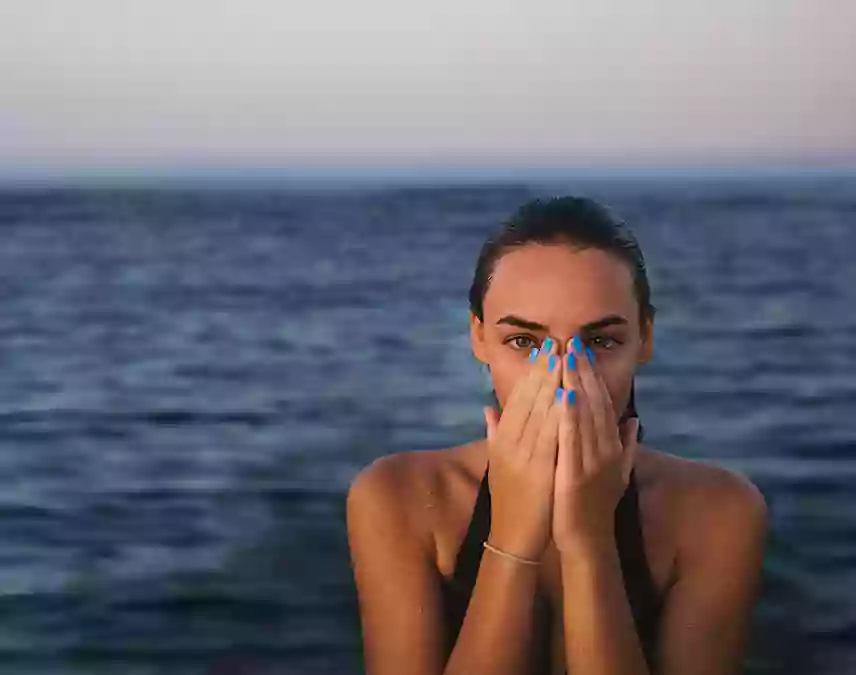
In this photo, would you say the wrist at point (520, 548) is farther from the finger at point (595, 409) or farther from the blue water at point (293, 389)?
the blue water at point (293, 389)

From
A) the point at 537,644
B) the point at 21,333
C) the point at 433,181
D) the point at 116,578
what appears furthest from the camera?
the point at 433,181

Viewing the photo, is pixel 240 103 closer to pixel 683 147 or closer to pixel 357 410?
pixel 357 410

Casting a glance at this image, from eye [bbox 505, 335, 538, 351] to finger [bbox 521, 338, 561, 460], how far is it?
0.08 m

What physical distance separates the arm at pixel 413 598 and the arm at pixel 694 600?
52 mm

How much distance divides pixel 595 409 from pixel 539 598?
25 cm

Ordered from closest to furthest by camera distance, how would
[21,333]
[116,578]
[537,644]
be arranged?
[537,644] → [116,578] → [21,333]

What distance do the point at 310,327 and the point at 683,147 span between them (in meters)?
0.56

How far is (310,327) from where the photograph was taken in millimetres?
1360

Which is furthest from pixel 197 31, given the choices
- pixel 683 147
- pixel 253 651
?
pixel 253 651

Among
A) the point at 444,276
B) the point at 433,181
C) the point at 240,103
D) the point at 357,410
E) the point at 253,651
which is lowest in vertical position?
the point at 253,651

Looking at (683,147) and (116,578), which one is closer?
(116,578)

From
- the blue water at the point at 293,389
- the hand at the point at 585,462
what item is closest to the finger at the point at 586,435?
the hand at the point at 585,462

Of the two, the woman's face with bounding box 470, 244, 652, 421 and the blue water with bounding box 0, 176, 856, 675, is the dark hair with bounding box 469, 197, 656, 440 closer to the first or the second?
the woman's face with bounding box 470, 244, 652, 421

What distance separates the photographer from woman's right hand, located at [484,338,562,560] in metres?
0.85
